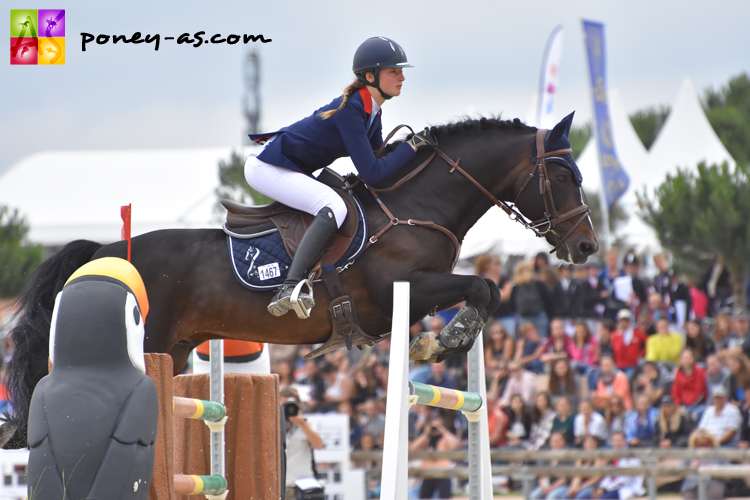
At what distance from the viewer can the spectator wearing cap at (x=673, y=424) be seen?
309 inches

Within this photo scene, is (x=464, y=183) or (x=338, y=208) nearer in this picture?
(x=338, y=208)

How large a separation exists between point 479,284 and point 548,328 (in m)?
5.74

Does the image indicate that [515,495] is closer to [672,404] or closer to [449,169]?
[672,404]

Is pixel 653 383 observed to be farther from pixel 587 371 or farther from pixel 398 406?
pixel 398 406

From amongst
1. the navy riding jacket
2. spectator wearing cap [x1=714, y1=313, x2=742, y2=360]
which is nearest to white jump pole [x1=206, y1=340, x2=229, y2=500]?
the navy riding jacket

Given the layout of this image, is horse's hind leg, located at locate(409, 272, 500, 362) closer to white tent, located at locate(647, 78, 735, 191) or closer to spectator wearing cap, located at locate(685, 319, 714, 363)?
spectator wearing cap, located at locate(685, 319, 714, 363)

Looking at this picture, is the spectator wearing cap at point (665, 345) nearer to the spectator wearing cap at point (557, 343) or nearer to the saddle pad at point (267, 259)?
the spectator wearing cap at point (557, 343)

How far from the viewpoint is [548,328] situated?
30.2 ft

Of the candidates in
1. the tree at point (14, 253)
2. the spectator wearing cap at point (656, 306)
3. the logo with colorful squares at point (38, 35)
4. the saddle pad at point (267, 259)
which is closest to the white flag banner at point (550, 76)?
the spectator wearing cap at point (656, 306)

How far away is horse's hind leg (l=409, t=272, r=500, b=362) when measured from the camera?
11.8 ft

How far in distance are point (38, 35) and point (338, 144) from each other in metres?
2.49

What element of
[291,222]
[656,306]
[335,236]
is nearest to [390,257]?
[335,236]

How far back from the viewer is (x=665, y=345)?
8.55m

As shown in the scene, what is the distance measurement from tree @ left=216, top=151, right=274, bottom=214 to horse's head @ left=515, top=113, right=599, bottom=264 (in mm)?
10491
